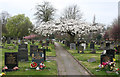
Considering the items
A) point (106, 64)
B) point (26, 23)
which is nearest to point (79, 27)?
point (106, 64)

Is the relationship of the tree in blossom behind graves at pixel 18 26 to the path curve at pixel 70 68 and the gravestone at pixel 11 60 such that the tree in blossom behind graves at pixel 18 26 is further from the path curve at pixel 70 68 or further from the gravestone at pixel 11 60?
the gravestone at pixel 11 60

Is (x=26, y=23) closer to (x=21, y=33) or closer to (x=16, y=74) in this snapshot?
(x=21, y=33)

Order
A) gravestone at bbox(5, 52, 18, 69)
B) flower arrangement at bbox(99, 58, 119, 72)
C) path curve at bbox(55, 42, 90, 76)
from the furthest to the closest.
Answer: gravestone at bbox(5, 52, 18, 69) < path curve at bbox(55, 42, 90, 76) < flower arrangement at bbox(99, 58, 119, 72)

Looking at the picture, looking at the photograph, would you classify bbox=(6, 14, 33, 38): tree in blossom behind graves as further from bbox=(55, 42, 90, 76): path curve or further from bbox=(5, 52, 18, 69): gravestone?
bbox=(5, 52, 18, 69): gravestone

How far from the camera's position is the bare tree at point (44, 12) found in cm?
4228

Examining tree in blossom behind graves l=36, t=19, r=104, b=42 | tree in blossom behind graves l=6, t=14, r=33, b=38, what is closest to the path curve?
tree in blossom behind graves l=36, t=19, r=104, b=42

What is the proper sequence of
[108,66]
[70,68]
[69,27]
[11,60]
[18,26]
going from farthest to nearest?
[18,26]
[69,27]
[70,68]
[11,60]
[108,66]

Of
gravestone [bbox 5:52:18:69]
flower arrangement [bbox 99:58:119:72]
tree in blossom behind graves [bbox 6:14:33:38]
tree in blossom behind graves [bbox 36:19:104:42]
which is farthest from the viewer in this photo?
tree in blossom behind graves [bbox 6:14:33:38]

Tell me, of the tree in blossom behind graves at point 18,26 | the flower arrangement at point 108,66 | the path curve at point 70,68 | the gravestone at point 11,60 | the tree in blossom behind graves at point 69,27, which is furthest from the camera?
the tree in blossom behind graves at point 18,26

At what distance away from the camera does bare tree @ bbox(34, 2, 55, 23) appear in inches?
1665

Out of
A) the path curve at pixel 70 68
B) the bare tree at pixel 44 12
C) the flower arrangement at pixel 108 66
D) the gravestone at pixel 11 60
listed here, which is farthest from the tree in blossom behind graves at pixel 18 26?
the flower arrangement at pixel 108 66

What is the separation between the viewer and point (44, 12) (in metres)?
42.7

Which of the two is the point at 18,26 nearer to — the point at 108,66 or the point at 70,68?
the point at 70,68

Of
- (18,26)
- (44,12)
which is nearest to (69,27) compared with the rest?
(44,12)
